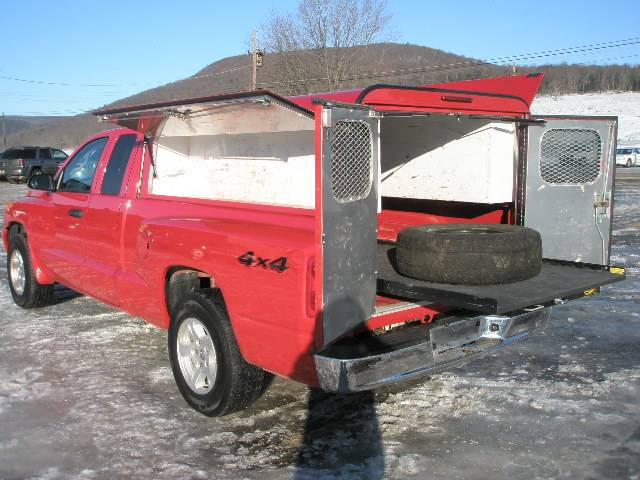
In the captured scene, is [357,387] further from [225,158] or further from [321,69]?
[321,69]

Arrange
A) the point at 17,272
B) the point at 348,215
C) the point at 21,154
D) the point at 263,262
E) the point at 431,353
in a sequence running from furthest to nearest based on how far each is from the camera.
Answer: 1. the point at 21,154
2. the point at 17,272
3. the point at 431,353
4. the point at 263,262
5. the point at 348,215

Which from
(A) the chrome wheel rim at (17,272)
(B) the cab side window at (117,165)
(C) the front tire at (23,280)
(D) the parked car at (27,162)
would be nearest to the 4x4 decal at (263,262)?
(B) the cab side window at (117,165)

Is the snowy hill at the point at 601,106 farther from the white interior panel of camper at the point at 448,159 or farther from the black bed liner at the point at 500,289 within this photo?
the black bed liner at the point at 500,289

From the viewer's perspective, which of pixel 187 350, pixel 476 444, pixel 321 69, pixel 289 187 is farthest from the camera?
pixel 321 69

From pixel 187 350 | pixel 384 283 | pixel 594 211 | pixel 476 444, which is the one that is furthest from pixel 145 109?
pixel 594 211

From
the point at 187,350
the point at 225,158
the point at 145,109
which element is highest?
the point at 145,109

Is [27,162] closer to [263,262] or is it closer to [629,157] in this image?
[263,262]

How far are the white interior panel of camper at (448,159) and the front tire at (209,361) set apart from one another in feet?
6.78

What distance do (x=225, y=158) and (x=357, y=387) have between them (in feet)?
8.18

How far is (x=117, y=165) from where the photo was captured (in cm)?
559

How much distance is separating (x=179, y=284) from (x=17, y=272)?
3.57m

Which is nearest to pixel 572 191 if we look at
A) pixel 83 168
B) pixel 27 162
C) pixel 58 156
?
pixel 83 168

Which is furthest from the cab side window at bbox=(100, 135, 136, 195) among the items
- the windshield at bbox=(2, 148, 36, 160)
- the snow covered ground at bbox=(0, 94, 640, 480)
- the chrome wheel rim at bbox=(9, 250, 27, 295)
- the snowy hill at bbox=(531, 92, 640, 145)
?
the snowy hill at bbox=(531, 92, 640, 145)

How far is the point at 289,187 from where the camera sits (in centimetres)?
474
